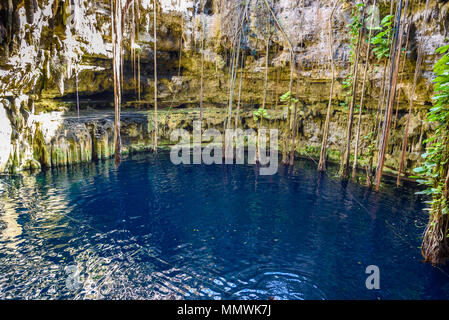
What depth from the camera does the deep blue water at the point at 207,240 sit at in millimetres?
4594

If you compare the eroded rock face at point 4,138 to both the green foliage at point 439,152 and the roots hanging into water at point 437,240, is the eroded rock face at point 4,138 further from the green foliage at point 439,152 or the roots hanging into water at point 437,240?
the roots hanging into water at point 437,240

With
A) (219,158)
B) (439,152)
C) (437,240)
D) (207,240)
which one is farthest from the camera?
(219,158)

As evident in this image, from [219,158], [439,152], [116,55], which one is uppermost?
[116,55]

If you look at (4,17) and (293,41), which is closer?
(4,17)

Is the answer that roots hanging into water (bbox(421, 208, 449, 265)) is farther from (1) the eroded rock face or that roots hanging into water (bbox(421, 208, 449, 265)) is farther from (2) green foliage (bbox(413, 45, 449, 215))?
(1) the eroded rock face

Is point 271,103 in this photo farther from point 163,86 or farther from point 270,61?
point 163,86

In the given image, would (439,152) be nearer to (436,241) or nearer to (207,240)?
(436,241)

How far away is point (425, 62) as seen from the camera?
919 centimetres

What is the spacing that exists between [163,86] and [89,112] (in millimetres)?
4626

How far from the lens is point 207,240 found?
6.30 metres

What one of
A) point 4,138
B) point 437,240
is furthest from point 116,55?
point 437,240

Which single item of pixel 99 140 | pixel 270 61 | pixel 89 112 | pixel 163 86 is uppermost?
pixel 270 61

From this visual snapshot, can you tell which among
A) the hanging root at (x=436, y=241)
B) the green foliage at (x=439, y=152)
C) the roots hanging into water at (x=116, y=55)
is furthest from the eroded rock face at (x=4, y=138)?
the hanging root at (x=436, y=241)
